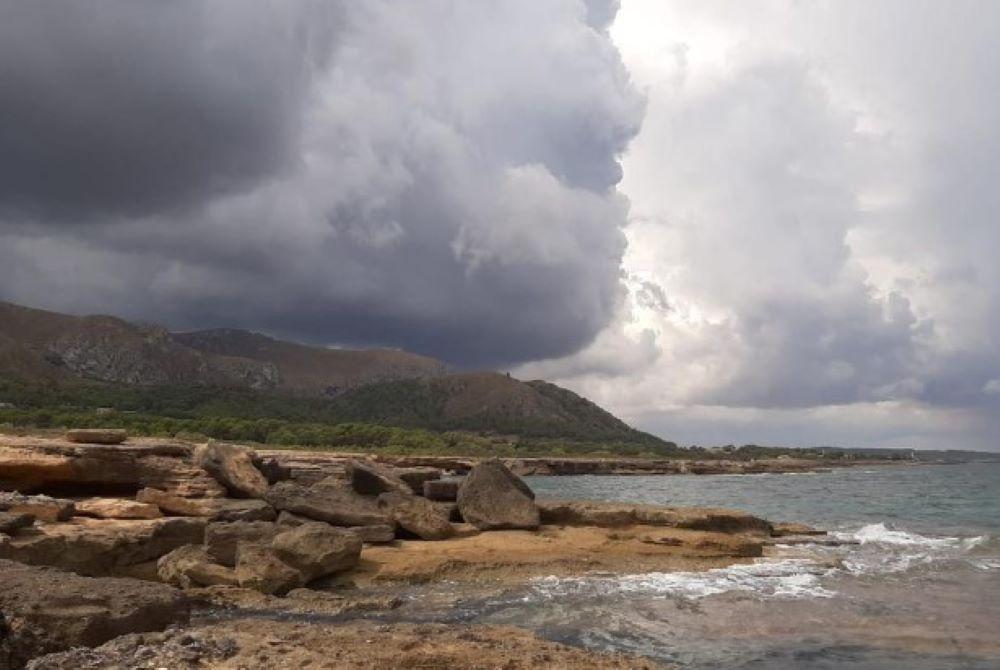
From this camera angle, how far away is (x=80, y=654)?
10.0 meters

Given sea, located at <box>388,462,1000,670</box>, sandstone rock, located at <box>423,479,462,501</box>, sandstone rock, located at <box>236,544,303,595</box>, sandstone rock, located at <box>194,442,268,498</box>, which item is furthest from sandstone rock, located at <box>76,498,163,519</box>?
sandstone rock, located at <box>423,479,462,501</box>

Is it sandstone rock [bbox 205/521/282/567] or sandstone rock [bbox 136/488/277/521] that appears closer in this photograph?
sandstone rock [bbox 205/521/282/567]

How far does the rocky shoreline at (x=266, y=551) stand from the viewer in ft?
35.9

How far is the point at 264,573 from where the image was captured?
17.3 meters

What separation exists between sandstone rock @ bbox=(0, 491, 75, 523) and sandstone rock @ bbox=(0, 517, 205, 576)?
36 centimetres

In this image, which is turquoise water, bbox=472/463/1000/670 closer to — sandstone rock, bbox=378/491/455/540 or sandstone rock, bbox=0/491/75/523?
sandstone rock, bbox=378/491/455/540

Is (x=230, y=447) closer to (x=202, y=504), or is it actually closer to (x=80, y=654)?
(x=202, y=504)

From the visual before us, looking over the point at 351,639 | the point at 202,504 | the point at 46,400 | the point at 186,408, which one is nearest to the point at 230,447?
the point at 202,504

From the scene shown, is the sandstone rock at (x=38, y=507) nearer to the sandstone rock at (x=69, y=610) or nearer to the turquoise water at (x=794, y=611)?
the sandstone rock at (x=69, y=610)

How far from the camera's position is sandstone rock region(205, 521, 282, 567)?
19.2m

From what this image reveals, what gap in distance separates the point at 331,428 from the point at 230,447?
104260 mm

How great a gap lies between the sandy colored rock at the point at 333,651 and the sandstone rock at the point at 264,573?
4360 mm

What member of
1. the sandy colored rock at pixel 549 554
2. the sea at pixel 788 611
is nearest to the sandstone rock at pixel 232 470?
the sandy colored rock at pixel 549 554

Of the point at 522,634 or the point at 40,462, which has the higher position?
the point at 40,462
